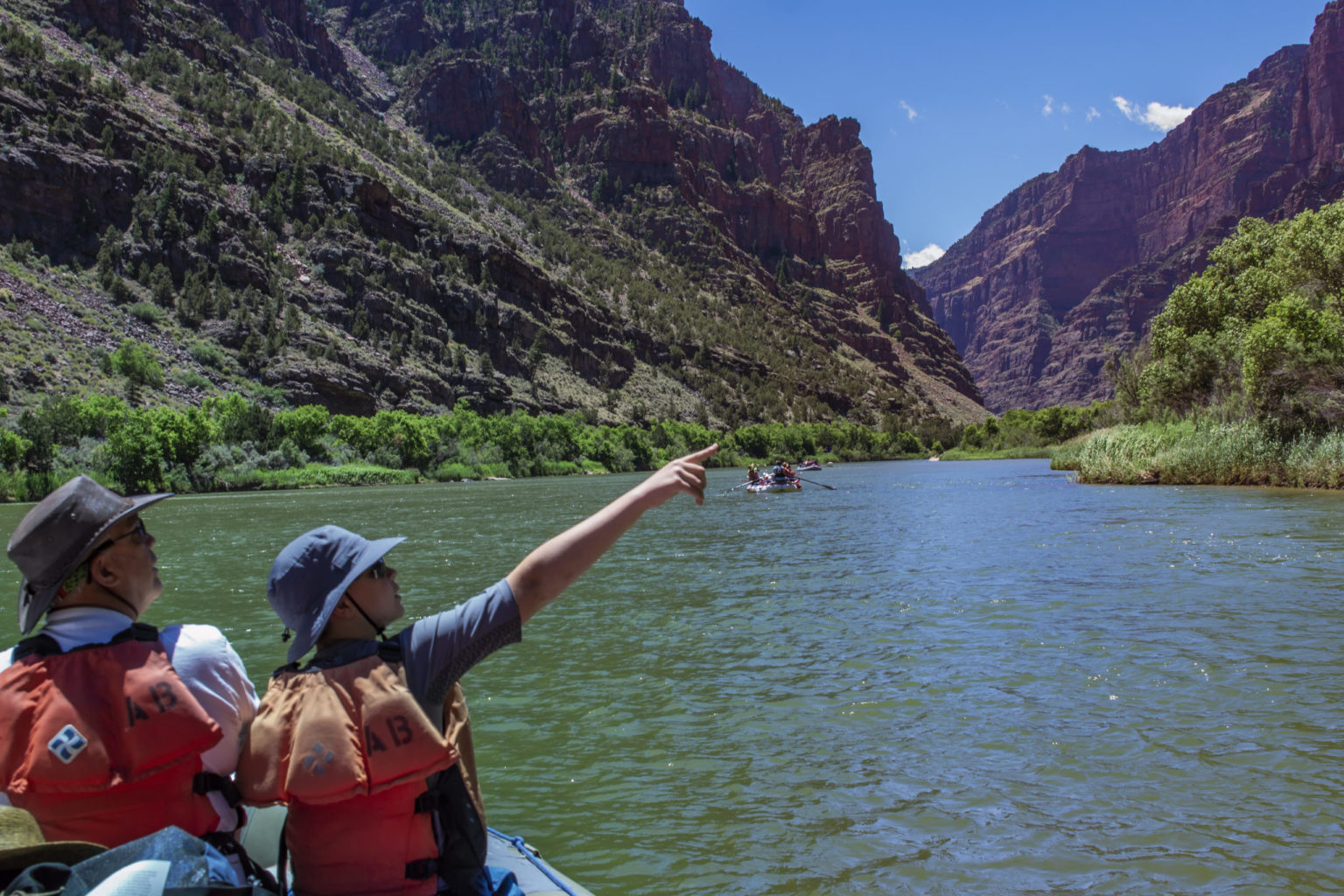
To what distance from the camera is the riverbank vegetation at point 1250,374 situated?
34469 mm

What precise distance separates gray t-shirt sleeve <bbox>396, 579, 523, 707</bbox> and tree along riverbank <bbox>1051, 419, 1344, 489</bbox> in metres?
39.0

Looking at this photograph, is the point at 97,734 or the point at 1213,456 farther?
the point at 1213,456

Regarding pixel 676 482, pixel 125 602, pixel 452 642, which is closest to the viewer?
pixel 452 642

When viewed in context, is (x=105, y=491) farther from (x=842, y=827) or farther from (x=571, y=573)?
(x=842, y=827)

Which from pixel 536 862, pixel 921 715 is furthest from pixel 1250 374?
pixel 536 862

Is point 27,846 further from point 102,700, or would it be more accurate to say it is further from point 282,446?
point 282,446

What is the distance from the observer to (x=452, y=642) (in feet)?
10.8

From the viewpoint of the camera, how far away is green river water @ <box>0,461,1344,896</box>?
6445 millimetres

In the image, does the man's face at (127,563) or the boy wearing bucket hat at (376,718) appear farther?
the man's face at (127,563)

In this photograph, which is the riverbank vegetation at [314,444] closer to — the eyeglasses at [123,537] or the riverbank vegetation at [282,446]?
the riverbank vegetation at [282,446]

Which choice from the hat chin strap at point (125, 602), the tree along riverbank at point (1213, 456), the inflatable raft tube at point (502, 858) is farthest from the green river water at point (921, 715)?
the tree along riverbank at point (1213, 456)

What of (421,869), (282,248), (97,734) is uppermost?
(282,248)

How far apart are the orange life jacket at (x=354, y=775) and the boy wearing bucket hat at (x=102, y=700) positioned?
19 centimetres

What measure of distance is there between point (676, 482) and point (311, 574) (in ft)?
4.59
